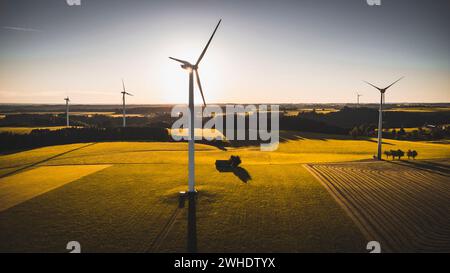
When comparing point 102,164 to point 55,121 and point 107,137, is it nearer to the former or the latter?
point 107,137

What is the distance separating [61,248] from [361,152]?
186 feet

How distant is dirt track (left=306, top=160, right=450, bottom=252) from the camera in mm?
18391

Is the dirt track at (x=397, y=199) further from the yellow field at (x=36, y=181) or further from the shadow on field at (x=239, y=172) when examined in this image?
the yellow field at (x=36, y=181)

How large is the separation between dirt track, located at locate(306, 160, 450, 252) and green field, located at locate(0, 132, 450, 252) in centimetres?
159

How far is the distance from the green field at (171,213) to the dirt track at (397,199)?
62.7 inches

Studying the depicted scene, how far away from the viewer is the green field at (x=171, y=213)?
17.7 meters

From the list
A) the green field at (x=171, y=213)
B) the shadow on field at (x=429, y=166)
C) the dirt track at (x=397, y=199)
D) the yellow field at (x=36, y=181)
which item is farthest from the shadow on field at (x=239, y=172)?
the shadow on field at (x=429, y=166)

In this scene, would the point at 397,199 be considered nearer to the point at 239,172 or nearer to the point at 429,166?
the point at 239,172

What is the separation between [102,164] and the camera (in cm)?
4288

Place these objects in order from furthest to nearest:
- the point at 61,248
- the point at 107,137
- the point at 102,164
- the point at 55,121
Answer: the point at 55,121 → the point at 107,137 → the point at 102,164 → the point at 61,248

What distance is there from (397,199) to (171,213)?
21046 millimetres

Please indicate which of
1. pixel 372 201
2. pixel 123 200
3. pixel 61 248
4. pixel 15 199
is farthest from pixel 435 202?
pixel 15 199

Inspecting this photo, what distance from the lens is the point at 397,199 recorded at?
83.4ft

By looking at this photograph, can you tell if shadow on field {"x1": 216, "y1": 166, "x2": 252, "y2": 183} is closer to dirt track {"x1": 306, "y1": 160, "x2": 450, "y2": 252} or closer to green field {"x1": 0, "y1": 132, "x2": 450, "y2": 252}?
green field {"x1": 0, "y1": 132, "x2": 450, "y2": 252}
